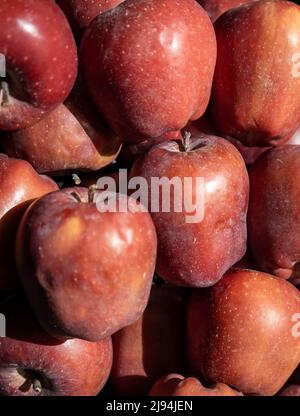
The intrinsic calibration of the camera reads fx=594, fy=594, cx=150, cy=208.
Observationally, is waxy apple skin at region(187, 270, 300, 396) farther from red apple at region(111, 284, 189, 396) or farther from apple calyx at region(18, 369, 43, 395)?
apple calyx at region(18, 369, 43, 395)

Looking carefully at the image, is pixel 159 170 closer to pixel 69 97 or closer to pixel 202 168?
pixel 202 168

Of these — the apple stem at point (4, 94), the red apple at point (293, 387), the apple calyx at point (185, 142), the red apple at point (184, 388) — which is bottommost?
the red apple at point (293, 387)

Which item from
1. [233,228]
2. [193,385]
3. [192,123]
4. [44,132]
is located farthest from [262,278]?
[44,132]

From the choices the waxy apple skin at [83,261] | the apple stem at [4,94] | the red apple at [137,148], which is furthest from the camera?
the red apple at [137,148]

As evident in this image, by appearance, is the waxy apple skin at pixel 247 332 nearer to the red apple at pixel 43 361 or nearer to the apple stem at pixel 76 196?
the red apple at pixel 43 361

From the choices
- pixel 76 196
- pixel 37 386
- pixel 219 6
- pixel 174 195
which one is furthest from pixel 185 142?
pixel 37 386

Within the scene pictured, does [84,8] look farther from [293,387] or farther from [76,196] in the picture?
[293,387]

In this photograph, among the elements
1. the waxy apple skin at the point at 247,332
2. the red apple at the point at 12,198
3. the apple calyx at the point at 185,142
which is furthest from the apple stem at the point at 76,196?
the waxy apple skin at the point at 247,332
